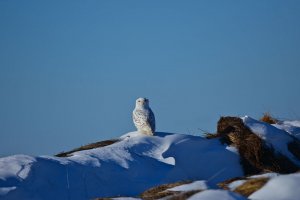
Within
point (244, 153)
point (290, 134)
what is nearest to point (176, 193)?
point (244, 153)

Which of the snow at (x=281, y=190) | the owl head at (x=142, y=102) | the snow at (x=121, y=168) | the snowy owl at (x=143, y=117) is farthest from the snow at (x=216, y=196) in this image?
the owl head at (x=142, y=102)

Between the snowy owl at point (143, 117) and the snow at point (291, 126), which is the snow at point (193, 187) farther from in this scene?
the snow at point (291, 126)

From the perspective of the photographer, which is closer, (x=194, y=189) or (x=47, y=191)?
(x=194, y=189)

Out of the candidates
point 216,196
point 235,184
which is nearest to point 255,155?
point 235,184

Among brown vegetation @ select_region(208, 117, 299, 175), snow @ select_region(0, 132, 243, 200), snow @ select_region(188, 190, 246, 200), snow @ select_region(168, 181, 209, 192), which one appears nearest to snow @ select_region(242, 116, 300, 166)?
brown vegetation @ select_region(208, 117, 299, 175)

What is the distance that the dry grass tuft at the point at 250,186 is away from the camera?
7885 mm

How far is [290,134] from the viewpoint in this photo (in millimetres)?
17641

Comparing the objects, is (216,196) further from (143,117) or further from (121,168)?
(143,117)

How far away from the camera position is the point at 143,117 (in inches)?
678

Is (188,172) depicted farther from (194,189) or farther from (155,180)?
(194,189)

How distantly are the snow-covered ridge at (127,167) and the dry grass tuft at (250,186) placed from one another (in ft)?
11.0

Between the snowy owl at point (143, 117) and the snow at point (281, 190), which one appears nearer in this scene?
the snow at point (281, 190)

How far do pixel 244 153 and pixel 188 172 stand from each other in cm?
162

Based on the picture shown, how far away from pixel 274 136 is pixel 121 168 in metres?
4.27
